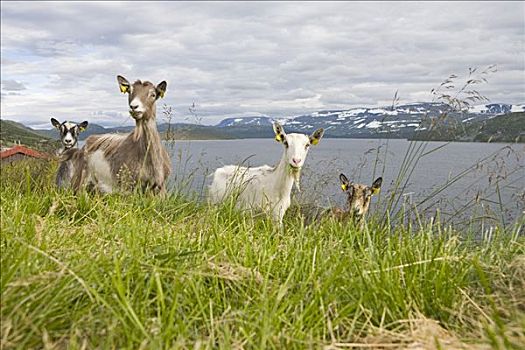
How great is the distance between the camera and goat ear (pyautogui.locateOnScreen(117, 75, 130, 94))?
855 centimetres

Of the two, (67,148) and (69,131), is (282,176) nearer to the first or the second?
(67,148)

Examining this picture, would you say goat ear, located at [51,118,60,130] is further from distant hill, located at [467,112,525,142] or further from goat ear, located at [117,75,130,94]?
distant hill, located at [467,112,525,142]

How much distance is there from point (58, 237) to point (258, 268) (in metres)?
1.40

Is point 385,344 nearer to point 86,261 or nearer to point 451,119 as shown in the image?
point 86,261

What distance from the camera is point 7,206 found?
15.6 feet

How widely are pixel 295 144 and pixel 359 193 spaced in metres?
1.51

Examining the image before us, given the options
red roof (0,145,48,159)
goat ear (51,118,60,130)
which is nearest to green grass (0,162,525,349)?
goat ear (51,118,60,130)

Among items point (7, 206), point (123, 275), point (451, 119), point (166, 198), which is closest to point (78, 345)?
point (123, 275)

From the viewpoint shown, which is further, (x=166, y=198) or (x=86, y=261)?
(x=166, y=198)

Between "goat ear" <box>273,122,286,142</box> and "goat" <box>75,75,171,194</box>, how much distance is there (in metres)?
1.81

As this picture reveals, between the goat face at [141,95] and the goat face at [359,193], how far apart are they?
320 cm

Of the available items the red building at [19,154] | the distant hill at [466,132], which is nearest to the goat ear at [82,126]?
the red building at [19,154]

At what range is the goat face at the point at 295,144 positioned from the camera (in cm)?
805

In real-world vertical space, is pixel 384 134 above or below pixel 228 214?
above
